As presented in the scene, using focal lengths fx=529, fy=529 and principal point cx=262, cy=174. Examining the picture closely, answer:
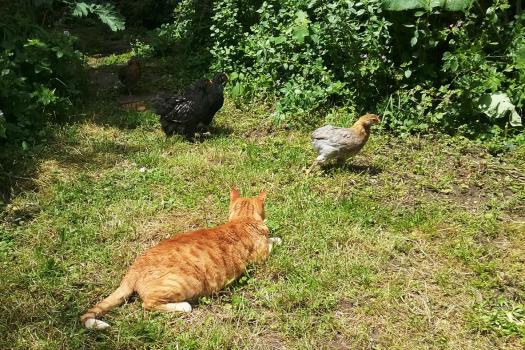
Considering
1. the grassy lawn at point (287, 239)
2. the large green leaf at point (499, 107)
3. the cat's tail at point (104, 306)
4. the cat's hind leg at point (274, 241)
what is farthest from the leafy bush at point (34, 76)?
the large green leaf at point (499, 107)

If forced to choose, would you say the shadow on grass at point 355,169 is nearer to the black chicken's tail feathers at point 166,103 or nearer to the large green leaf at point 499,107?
the large green leaf at point 499,107

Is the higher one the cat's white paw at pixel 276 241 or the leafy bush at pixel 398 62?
the leafy bush at pixel 398 62

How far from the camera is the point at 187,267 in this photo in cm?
363

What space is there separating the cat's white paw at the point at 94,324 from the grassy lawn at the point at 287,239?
0.07 meters

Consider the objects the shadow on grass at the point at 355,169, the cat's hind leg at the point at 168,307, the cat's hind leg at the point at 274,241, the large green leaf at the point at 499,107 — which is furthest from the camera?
the large green leaf at the point at 499,107

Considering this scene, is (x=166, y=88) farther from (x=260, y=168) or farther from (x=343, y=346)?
(x=343, y=346)

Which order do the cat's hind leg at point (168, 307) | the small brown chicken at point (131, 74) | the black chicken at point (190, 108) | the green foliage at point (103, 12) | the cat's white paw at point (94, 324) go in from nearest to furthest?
the cat's white paw at point (94, 324) < the cat's hind leg at point (168, 307) < the black chicken at point (190, 108) < the green foliage at point (103, 12) < the small brown chicken at point (131, 74)

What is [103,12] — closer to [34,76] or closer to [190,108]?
[34,76]

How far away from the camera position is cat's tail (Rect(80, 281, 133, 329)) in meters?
3.41

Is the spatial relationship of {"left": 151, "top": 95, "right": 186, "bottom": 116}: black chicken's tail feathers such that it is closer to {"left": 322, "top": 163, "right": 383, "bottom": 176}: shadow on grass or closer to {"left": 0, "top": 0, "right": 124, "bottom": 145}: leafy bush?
{"left": 0, "top": 0, "right": 124, "bottom": 145}: leafy bush

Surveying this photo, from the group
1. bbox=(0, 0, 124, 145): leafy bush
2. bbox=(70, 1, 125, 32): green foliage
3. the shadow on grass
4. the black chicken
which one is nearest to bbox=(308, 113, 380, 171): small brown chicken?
the shadow on grass

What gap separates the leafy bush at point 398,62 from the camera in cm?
605

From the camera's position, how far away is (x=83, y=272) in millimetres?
4051

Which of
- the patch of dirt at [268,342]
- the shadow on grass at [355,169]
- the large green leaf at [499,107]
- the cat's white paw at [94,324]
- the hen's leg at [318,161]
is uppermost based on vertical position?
the large green leaf at [499,107]
